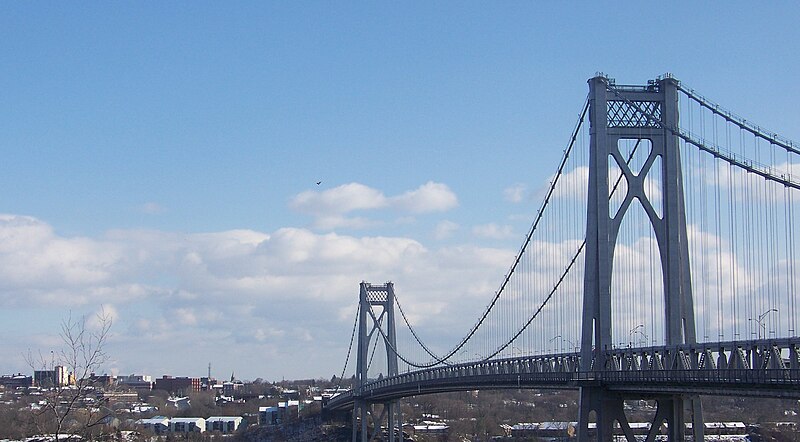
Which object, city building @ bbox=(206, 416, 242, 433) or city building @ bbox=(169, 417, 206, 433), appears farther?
city building @ bbox=(206, 416, 242, 433)

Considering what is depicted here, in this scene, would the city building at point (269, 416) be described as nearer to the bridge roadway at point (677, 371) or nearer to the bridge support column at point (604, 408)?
the bridge roadway at point (677, 371)

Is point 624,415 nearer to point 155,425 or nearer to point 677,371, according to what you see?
point 677,371

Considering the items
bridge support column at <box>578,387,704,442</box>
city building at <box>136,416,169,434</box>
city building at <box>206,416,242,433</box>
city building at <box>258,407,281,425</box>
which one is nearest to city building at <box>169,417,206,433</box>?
city building at <box>136,416,169,434</box>

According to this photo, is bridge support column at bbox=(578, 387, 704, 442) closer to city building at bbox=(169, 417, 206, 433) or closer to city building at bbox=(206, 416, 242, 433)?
city building at bbox=(169, 417, 206, 433)

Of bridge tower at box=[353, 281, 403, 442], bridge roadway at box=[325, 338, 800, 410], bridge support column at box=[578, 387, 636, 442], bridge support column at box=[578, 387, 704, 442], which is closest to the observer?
bridge roadway at box=[325, 338, 800, 410]

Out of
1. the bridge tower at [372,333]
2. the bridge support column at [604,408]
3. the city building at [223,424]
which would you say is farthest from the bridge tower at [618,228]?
the city building at [223,424]

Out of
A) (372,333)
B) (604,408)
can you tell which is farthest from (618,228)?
(372,333)
